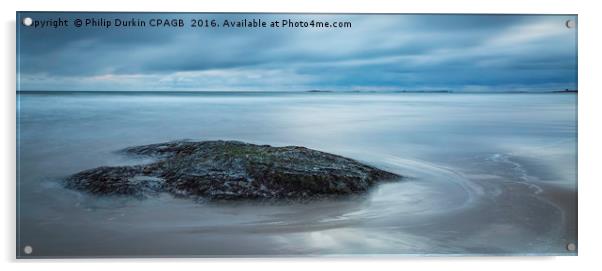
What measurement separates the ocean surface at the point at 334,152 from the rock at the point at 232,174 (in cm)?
5

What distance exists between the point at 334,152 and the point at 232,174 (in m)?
0.51

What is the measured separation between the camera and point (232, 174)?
9.84 feet

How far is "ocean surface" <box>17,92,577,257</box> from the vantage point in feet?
9.32

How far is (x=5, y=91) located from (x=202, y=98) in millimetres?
920

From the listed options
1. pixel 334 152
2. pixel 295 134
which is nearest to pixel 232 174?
pixel 295 134

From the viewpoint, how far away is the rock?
2.94m

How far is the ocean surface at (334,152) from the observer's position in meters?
2.84

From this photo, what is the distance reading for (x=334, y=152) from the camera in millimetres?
3012

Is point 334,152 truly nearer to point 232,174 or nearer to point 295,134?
point 295,134

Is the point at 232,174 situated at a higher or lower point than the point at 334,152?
lower

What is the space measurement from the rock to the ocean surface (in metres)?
0.05

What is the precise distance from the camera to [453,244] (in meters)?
2.89
